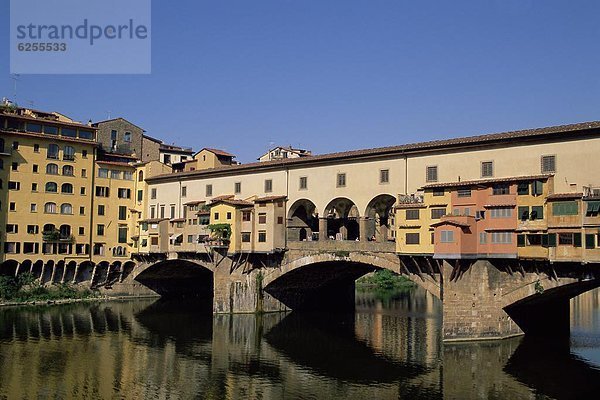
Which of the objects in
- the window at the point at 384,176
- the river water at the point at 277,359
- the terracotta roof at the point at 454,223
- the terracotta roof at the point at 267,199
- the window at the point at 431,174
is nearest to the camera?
the river water at the point at 277,359

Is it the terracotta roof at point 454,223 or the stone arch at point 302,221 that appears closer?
the terracotta roof at point 454,223

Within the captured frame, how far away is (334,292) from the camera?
207 feet

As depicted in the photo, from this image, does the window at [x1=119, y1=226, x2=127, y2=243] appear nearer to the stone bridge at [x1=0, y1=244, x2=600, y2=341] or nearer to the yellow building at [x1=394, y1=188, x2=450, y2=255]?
the stone bridge at [x1=0, y1=244, x2=600, y2=341]

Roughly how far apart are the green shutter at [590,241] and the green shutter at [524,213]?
3.77 meters

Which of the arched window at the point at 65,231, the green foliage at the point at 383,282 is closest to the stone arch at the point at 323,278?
the green foliage at the point at 383,282

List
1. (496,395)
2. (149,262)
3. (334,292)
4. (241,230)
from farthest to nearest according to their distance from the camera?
(149,262) < (334,292) < (241,230) < (496,395)

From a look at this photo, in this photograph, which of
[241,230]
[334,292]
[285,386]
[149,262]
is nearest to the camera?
[285,386]

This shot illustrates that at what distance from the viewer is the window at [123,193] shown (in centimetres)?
7100

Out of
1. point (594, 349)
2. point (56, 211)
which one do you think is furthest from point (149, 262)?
point (594, 349)

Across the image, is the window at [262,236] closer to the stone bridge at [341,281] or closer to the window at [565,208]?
the stone bridge at [341,281]

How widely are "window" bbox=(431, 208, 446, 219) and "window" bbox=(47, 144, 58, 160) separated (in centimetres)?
4298

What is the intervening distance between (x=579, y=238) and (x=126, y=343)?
2999cm

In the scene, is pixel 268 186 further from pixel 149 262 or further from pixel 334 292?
pixel 149 262

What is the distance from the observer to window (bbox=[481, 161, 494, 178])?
40.9 m
